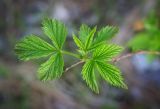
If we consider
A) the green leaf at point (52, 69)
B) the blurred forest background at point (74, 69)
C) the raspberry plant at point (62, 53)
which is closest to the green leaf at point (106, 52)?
the raspberry plant at point (62, 53)

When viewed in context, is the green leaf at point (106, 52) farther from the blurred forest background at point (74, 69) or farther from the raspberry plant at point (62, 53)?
the blurred forest background at point (74, 69)

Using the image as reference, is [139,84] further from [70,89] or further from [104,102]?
[70,89]

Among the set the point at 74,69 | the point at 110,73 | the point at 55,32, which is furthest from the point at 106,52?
the point at 74,69

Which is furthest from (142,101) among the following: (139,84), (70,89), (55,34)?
(55,34)

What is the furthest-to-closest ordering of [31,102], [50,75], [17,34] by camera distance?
[17,34] → [31,102] → [50,75]

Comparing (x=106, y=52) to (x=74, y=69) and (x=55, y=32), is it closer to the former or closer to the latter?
(x=55, y=32)

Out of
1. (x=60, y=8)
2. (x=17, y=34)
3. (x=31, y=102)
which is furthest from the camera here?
(x=60, y=8)
